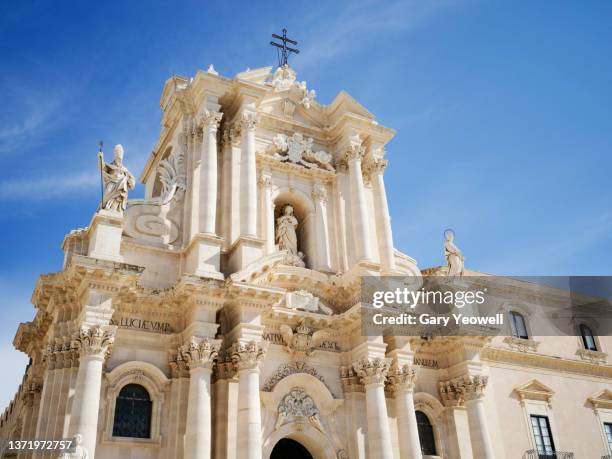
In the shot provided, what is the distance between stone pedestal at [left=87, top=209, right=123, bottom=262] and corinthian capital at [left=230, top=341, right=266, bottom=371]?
3.91m

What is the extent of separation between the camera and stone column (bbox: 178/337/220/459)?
623 inches

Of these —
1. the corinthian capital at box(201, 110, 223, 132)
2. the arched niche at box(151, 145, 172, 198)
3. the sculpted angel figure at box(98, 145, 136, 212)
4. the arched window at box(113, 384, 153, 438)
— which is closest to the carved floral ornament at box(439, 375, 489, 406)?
the arched window at box(113, 384, 153, 438)

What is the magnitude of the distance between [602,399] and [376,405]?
13.1 meters

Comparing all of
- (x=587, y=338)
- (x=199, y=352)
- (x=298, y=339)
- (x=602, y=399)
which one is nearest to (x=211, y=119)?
(x=298, y=339)

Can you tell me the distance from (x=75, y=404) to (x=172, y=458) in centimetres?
300

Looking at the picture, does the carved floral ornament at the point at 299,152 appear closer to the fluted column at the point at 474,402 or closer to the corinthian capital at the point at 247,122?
the corinthian capital at the point at 247,122

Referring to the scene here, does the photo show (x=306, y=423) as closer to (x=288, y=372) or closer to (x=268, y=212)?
(x=288, y=372)

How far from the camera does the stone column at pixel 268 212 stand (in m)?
21.5

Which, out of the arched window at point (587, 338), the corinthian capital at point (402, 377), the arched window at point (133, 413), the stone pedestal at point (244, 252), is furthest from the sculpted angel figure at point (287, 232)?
the arched window at point (587, 338)

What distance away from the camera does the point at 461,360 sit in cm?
2172

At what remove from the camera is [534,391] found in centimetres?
2473

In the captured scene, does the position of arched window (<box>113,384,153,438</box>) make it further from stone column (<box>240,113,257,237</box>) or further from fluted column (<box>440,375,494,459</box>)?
fluted column (<box>440,375,494,459</box>)

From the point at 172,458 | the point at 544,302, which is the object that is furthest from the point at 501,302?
the point at 172,458

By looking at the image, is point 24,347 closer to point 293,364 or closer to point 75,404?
point 75,404
